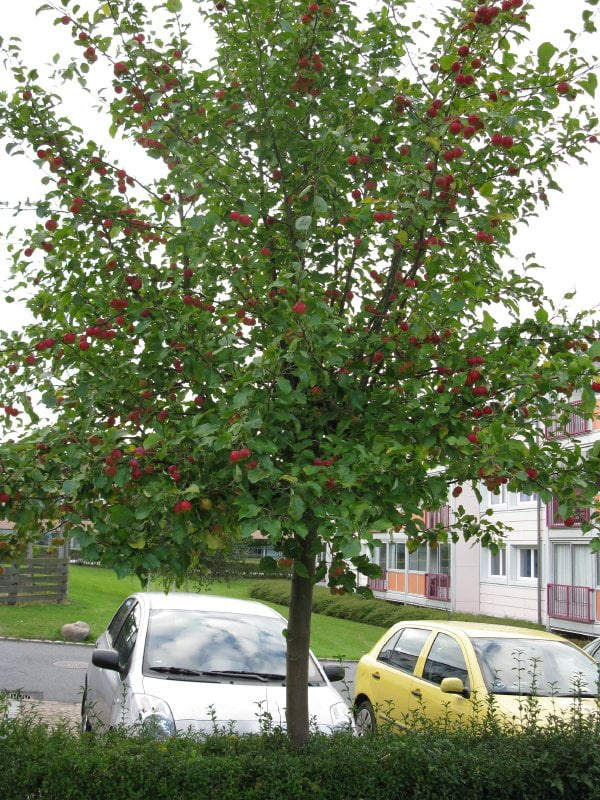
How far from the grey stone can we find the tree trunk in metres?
14.1

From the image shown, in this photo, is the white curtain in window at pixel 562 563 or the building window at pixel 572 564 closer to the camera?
the building window at pixel 572 564

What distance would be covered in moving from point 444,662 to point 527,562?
24.1m

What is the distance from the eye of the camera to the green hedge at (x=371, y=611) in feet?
86.8

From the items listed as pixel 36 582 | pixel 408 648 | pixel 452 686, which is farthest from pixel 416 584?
pixel 452 686

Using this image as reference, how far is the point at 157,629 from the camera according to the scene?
23.3ft

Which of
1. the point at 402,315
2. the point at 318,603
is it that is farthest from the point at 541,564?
the point at 402,315

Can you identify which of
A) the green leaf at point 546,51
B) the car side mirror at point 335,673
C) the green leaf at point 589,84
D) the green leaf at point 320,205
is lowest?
the car side mirror at point 335,673

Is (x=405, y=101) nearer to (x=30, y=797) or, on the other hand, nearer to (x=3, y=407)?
(x=3, y=407)

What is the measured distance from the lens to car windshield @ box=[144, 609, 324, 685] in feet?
21.8

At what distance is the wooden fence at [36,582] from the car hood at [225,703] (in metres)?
16.2

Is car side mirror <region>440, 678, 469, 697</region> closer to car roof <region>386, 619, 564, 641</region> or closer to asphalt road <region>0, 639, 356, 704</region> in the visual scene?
car roof <region>386, 619, 564, 641</region>

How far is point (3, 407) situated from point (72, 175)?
4.69 feet

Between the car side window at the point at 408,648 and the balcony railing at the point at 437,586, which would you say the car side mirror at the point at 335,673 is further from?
the balcony railing at the point at 437,586

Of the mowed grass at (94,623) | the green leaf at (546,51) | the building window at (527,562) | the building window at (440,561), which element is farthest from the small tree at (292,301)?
the building window at (440,561)
